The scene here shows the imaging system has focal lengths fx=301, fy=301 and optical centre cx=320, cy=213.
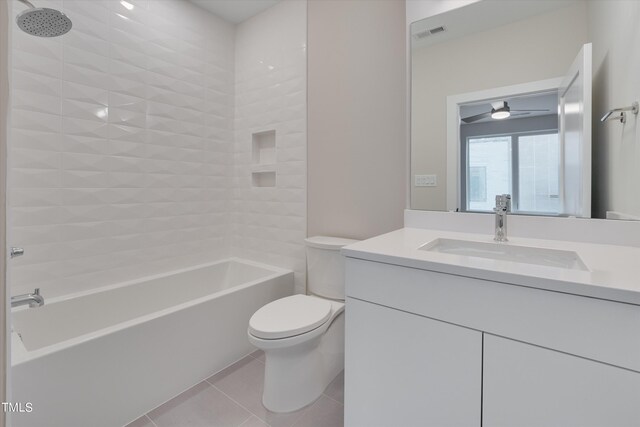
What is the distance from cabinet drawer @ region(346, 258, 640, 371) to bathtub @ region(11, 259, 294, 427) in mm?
1148

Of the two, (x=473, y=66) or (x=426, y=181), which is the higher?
(x=473, y=66)

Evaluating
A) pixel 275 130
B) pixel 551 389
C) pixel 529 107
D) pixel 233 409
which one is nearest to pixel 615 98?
pixel 529 107

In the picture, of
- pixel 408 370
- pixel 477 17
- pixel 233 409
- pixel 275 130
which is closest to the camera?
pixel 408 370

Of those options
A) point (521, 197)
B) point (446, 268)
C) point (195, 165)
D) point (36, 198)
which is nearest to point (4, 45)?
point (446, 268)

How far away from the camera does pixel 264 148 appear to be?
254cm

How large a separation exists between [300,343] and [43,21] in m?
1.69

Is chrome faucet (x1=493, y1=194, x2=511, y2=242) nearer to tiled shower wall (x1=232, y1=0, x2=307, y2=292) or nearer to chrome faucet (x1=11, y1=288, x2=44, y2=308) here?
tiled shower wall (x1=232, y1=0, x2=307, y2=292)

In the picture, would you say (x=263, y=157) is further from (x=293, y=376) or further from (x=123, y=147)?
(x=293, y=376)

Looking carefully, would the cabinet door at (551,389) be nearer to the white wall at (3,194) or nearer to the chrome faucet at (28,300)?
the white wall at (3,194)

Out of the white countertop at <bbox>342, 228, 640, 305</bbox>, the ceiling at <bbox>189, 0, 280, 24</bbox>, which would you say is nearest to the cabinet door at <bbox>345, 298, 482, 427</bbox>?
the white countertop at <bbox>342, 228, 640, 305</bbox>

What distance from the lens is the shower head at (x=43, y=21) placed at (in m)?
1.12

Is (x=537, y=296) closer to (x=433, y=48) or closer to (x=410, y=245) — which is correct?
(x=410, y=245)

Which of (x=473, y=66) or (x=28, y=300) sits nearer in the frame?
(x=28, y=300)

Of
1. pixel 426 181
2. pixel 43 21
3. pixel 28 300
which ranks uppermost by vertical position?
pixel 43 21
